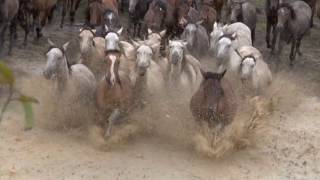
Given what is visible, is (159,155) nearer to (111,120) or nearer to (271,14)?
(111,120)

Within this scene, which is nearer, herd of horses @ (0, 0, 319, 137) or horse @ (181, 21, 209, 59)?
herd of horses @ (0, 0, 319, 137)

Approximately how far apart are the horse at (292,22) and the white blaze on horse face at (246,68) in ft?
8.97

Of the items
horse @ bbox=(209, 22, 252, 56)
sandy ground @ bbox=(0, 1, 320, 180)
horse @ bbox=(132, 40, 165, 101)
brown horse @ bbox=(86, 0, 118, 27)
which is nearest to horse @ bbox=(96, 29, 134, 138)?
sandy ground @ bbox=(0, 1, 320, 180)

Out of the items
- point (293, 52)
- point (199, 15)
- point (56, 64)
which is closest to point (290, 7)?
point (293, 52)

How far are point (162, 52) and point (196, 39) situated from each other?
1.42 meters

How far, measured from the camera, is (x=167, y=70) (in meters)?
7.89

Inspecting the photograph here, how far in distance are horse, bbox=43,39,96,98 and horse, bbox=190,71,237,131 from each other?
59.1 inches

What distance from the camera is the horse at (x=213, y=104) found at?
6.38m

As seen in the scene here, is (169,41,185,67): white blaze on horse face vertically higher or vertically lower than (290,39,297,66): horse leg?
higher

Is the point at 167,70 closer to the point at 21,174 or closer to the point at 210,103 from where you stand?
the point at 210,103

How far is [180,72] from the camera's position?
7.79m

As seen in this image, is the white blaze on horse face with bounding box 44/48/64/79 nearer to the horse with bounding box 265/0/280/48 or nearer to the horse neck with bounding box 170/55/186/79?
the horse neck with bounding box 170/55/186/79

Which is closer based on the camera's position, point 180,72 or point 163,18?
point 180,72

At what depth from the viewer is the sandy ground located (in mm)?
5819
